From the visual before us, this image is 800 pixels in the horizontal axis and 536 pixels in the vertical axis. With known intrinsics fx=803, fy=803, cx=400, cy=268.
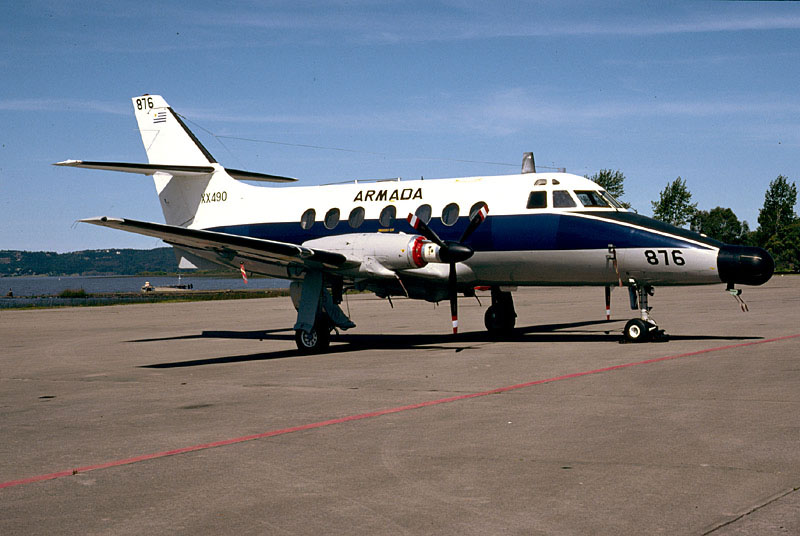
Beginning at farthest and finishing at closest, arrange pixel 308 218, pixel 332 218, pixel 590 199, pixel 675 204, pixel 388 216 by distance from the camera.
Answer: pixel 675 204 < pixel 308 218 < pixel 332 218 < pixel 388 216 < pixel 590 199

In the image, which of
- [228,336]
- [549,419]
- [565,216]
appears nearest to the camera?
[549,419]

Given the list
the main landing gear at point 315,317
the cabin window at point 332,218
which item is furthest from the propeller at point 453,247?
the main landing gear at point 315,317

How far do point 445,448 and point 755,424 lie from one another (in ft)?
12.0

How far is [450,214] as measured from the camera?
2028 cm

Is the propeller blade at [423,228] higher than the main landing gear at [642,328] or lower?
higher

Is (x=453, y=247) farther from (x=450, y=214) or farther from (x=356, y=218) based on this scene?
(x=356, y=218)

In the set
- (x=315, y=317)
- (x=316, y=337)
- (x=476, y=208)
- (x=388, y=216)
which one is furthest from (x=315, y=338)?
(x=476, y=208)

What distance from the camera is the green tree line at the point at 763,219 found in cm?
10731

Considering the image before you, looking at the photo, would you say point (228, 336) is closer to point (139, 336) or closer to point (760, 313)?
point (139, 336)

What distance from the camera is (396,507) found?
6301 mm

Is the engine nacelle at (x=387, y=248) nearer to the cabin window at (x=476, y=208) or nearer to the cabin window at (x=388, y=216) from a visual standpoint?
the cabin window at (x=388, y=216)

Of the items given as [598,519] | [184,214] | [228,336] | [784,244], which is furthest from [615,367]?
[784,244]

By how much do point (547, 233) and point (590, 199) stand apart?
1382 millimetres

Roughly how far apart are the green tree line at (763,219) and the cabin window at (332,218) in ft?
278
